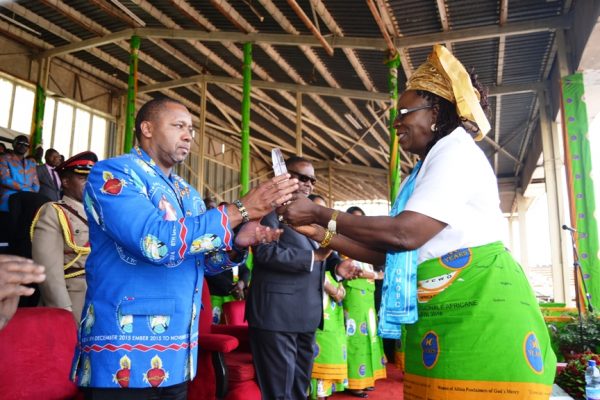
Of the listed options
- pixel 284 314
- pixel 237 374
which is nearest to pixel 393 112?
pixel 284 314

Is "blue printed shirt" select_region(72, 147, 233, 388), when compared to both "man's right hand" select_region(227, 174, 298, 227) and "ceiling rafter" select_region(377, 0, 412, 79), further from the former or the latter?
"ceiling rafter" select_region(377, 0, 412, 79)

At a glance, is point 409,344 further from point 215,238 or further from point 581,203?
point 581,203

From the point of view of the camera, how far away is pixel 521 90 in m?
10.1

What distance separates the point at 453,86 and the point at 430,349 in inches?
35.4

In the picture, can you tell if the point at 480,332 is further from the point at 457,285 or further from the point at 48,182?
the point at 48,182

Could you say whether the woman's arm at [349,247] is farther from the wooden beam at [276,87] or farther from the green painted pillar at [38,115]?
the green painted pillar at [38,115]

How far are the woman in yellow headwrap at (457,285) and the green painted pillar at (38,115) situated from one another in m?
11.5

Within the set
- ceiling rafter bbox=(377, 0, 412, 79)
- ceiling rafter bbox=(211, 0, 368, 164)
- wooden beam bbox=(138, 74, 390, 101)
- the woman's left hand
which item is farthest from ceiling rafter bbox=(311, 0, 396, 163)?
the woman's left hand

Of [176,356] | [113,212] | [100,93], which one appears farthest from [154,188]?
[100,93]

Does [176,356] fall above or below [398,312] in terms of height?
below

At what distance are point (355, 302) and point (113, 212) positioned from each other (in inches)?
164

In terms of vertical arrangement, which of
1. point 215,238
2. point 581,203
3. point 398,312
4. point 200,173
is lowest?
point 398,312

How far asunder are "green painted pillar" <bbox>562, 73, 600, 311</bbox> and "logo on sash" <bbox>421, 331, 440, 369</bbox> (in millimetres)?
6111

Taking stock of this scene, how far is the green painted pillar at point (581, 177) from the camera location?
22.1 feet
